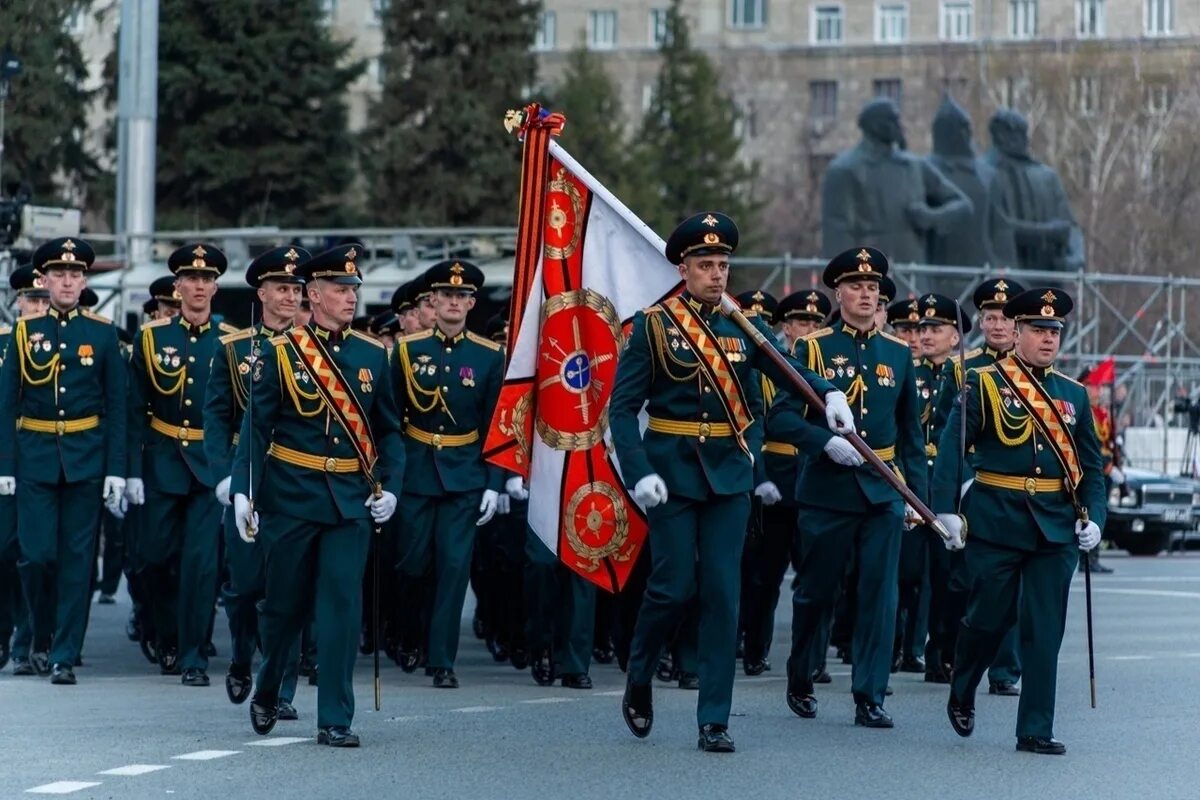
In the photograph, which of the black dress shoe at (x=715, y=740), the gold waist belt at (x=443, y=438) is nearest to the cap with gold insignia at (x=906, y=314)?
the gold waist belt at (x=443, y=438)

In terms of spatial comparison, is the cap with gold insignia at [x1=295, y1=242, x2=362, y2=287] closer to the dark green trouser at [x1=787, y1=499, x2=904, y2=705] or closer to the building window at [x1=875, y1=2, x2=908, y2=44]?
the dark green trouser at [x1=787, y1=499, x2=904, y2=705]

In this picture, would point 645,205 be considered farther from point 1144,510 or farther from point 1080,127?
point 1144,510

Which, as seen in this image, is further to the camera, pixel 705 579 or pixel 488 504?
pixel 488 504

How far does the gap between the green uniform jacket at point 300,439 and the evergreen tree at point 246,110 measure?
36.9m

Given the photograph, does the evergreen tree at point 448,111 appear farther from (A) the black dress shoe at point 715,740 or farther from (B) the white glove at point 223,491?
(A) the black dress shoe at point 715,740

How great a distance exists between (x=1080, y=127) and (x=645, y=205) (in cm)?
1089

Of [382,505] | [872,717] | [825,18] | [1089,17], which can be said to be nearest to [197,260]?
[382,505]

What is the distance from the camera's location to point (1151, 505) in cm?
2903

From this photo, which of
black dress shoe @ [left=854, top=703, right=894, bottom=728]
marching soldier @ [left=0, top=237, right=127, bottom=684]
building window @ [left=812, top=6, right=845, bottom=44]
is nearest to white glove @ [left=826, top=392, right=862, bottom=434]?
black dress shoe @ [left=854, top=703, right=894, bottom=728]

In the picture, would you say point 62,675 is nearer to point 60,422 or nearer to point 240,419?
point 60,422

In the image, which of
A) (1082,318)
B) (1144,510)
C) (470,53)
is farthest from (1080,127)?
(1144,510)

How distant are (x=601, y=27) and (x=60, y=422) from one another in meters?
72.2

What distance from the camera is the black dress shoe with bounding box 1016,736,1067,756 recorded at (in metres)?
11.2


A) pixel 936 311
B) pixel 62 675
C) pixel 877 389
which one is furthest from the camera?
pixel 936 311
